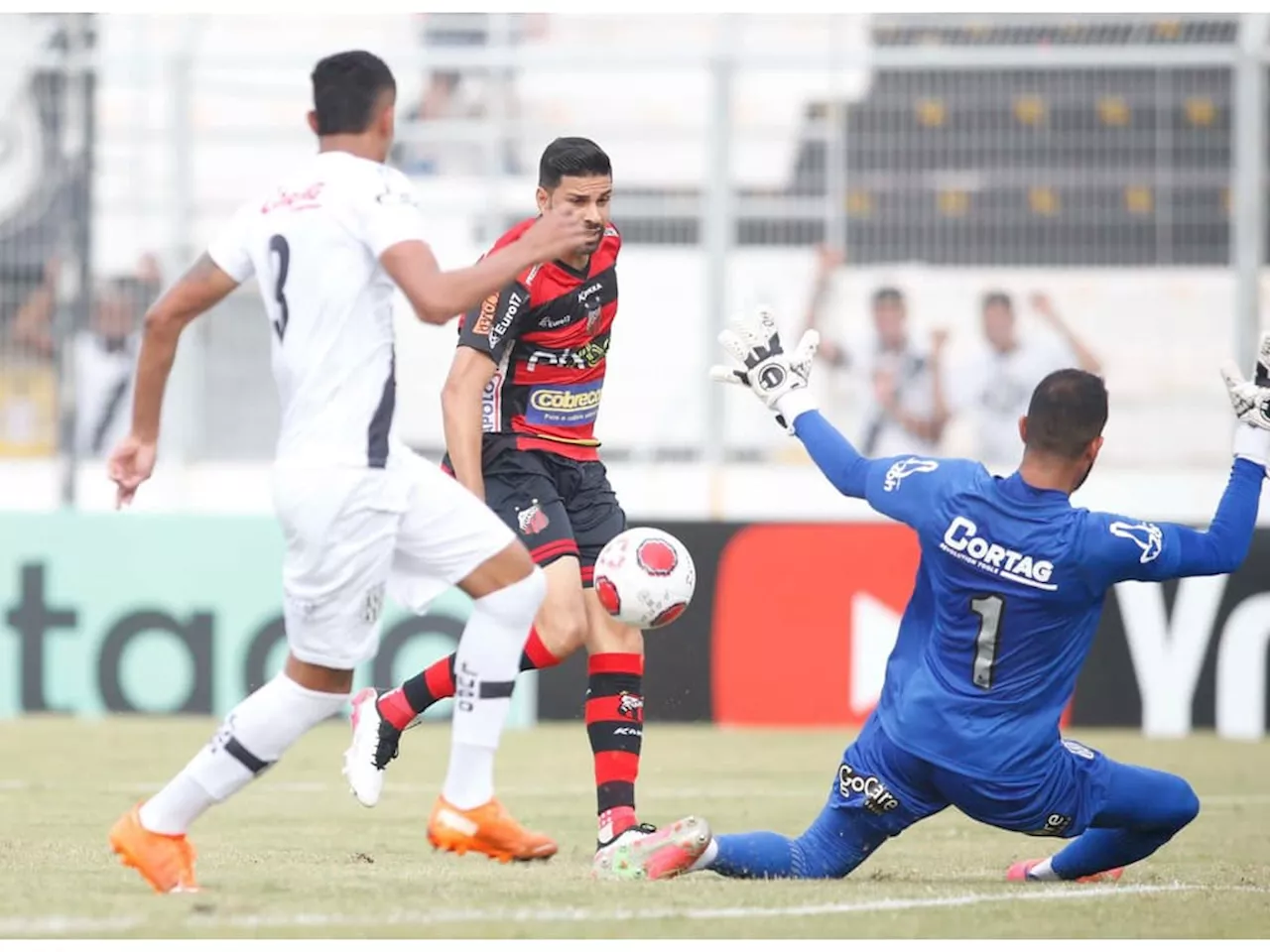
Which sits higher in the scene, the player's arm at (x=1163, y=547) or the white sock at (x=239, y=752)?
the player's arm at (x=1163, y=547)

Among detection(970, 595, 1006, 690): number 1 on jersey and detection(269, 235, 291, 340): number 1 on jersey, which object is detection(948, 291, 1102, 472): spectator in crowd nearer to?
detection(970, 595, 1006, 690): number 1 on jersey

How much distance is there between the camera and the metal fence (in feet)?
44.8

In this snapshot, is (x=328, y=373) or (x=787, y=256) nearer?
(x=328, y=373)

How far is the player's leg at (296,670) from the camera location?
5.62 meters

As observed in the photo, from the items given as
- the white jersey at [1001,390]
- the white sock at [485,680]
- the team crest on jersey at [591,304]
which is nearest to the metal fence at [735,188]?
the white jersey at [1001,390]

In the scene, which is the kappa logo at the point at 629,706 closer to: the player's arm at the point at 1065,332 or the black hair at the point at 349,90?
the black hair at the point at 349,90

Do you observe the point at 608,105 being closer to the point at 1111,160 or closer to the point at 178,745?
the point at 1111,160

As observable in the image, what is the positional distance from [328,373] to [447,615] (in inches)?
277

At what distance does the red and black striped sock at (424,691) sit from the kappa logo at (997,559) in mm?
1735

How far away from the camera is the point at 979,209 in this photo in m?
13.9

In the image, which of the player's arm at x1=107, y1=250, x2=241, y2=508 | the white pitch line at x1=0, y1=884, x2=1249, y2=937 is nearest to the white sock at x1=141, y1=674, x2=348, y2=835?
the white pitch line at x1=0, y1=884, x2=1249, y2=937

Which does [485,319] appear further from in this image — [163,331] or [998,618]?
[998,618]

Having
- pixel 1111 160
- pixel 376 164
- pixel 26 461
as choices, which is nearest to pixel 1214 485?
pixel 1111 160

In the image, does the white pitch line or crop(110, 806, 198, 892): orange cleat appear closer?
the white pitch line
